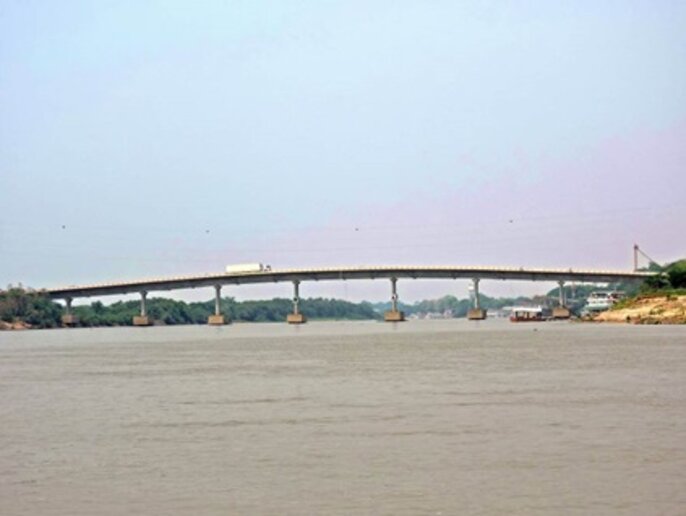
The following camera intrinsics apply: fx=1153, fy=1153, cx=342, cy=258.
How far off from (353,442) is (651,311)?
292 feet

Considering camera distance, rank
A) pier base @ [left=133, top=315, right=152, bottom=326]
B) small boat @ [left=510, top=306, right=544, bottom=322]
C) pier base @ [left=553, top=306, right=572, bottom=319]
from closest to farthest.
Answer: small boat @ [left=510, top=306, right=544, bottom=322], pier base @ [left=553, top=306, right=572, bottom=319], pier base @ [left=133, top=315, right=152, bottom=326]

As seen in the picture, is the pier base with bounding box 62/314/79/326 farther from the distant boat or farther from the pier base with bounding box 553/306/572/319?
the distant boat

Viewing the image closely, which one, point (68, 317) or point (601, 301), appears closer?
point (601, 301)

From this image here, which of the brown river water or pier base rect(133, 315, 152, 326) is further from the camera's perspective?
pier base rect(133, 315, 152, 326)

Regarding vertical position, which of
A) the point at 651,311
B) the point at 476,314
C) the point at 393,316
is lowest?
the point at 651,311

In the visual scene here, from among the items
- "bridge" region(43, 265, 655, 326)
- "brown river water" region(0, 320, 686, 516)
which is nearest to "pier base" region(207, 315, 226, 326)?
"bridge" region(43, 265, 655, 326)

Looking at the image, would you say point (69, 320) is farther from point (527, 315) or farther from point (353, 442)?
point (353, 442)

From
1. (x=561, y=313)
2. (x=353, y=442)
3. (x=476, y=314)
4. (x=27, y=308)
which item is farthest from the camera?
(x=476, y=314)

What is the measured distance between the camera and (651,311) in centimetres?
10881

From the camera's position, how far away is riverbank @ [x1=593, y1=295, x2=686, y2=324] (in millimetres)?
104000

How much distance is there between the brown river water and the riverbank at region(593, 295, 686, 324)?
193ft

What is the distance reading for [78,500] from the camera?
1900cm

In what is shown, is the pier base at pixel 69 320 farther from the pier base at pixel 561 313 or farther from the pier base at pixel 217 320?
the pier base at pixel 561 313

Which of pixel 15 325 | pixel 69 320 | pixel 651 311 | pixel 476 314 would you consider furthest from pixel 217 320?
pixel 651 311
